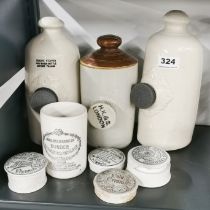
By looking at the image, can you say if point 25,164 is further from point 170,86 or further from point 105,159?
point 170,86

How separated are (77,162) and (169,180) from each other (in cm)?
17

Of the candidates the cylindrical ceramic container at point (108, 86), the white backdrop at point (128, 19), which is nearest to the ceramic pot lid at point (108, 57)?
the cylindrical ceramic container at point (108, 86)

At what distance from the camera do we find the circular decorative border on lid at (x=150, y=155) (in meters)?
0.65

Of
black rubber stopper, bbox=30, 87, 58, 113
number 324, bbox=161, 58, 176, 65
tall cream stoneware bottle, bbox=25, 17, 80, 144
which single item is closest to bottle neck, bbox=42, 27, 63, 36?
tall cream stoneware bottle, bbox=25, 17, 80, 144

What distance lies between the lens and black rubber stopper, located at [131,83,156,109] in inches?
27.8

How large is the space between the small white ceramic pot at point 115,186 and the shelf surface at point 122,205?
0.4 inches

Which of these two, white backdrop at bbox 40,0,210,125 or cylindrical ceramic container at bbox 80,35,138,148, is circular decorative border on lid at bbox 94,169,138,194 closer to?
cylindrical ceramic container at bbox 80,35,138,148

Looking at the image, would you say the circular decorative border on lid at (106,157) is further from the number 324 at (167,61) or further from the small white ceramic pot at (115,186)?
the number 324 at (167,61)

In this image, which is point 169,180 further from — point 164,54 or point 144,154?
point 164,54

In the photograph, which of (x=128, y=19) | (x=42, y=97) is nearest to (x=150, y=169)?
(x=42, y=97)

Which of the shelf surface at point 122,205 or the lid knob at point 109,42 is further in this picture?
the lid knob at point 109,42

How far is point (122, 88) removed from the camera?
71cm

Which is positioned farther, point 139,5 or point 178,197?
point 139,5

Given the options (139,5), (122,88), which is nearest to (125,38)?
(139,5)
